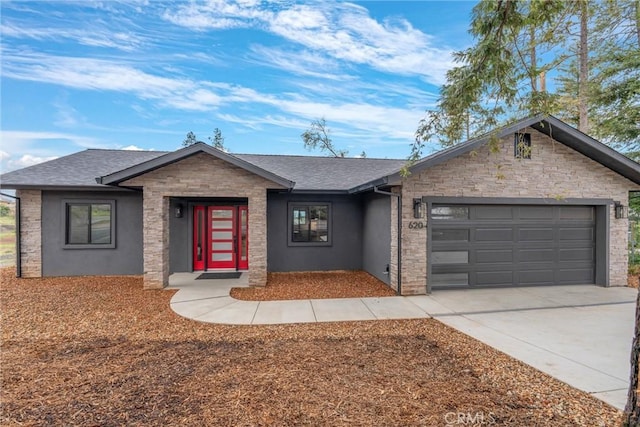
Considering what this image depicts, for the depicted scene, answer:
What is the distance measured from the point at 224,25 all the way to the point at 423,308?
34.9 ft

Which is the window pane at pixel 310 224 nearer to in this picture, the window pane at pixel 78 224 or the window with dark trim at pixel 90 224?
the window with dark trim at pixel 90 224

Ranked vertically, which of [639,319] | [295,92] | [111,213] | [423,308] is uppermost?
[295,92]

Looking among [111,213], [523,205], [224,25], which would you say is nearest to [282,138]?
[224,25]

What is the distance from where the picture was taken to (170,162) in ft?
24.5

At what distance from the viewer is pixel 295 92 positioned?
17.6m

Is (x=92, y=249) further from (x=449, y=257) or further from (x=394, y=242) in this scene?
(x=449, y=257)

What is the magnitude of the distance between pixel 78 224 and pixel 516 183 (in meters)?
13.0

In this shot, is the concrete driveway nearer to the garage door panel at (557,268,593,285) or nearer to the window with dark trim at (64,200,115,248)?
the garage door panel at (557,268,593,285)

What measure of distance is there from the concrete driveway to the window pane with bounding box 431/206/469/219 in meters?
1.98

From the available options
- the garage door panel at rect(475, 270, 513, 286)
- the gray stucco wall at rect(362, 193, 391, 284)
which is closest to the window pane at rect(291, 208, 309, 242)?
the gray stucco wall at rect(362, 193, 391, 284)

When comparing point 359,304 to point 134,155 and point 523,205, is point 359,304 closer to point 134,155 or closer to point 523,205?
point 523,205

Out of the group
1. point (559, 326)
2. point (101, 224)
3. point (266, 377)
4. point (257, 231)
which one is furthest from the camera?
point (101, 224)

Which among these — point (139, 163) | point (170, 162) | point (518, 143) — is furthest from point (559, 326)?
point (139, 163)

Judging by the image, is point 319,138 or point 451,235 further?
point 319,138
